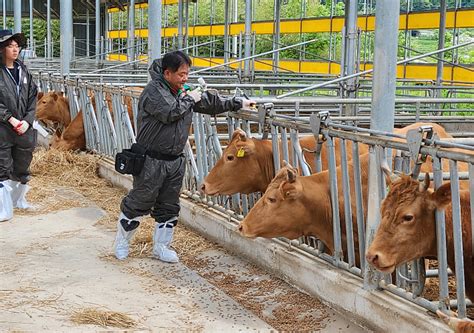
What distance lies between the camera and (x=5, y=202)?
7898 millimetres

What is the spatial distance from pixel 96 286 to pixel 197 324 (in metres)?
1.11

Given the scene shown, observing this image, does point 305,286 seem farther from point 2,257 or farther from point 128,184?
point 128,184

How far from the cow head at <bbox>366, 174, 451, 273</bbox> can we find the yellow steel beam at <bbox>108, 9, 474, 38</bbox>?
42.3 ft

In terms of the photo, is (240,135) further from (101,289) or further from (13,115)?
(13,115)

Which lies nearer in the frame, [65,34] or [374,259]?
[374,259]

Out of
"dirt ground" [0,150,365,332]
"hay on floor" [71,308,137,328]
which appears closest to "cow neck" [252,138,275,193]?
"dirt ground" [0,150,365,332]

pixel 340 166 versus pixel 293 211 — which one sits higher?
pixel 340 166

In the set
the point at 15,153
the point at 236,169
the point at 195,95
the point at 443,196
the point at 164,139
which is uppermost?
the point at 195,95

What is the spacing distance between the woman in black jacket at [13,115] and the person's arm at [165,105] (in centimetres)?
216

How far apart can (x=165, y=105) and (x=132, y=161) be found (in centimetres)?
54

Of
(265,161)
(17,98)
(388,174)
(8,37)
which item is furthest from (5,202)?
(388,174)

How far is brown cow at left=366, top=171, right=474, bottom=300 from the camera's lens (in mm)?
4207

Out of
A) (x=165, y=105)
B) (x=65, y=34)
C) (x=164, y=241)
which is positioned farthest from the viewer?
(x=65, y=34)

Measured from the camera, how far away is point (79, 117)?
38.2 feet
